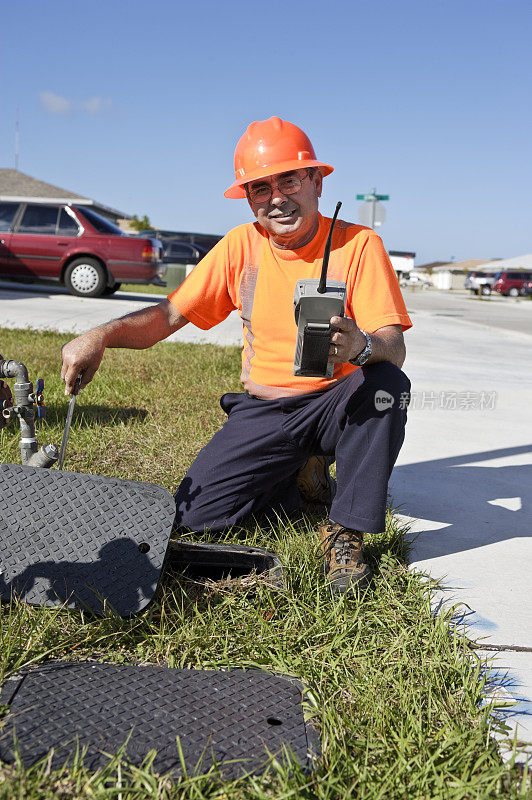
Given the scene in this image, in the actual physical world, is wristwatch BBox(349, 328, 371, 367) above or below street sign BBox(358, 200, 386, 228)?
below

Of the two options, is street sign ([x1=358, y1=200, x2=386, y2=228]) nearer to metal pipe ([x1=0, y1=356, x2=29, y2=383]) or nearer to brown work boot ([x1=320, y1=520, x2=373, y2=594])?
brown work boot ([x1=320, y1=520, x2=373, y2=594])

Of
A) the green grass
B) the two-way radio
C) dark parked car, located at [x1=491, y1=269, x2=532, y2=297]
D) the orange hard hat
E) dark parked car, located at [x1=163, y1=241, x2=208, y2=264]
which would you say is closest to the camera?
the green grass

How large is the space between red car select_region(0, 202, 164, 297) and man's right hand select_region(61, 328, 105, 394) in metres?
9.86

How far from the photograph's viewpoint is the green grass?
4.51 feet

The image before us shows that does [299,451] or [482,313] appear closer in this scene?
[299,451]

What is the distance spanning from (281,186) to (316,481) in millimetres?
1157

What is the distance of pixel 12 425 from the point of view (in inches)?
148

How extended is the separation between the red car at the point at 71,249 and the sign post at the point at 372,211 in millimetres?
4331

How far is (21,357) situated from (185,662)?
4237mm

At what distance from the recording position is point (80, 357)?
2199 millimetres

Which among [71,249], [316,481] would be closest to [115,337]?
[316,481]

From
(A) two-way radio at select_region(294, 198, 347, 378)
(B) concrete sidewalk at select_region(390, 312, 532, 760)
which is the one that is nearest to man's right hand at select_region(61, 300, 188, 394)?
(A) two-way radio at select_region(294, 198, 347, 378)

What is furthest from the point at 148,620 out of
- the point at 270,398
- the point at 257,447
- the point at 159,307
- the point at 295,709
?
the point at 159,307

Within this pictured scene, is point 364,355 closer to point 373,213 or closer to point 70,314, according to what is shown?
point 70,314
